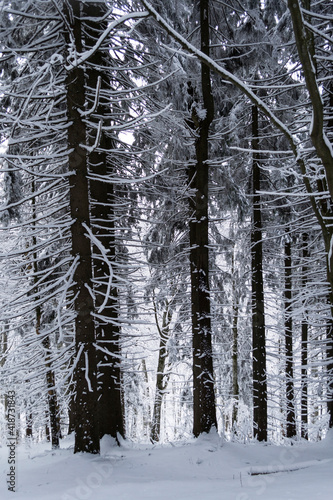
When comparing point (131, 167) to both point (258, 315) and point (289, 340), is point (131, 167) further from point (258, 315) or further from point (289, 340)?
point (289, 340)

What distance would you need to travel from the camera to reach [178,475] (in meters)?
5.75

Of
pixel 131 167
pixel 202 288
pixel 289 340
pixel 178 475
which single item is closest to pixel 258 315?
pixel 202 288

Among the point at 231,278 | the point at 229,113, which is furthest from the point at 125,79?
the point at 231,278

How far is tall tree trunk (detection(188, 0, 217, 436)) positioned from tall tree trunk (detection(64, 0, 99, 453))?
2.88 metres

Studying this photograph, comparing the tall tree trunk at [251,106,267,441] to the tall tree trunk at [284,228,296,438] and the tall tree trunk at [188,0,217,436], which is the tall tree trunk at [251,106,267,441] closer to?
the tall tree trunk at [284,228,296,438]

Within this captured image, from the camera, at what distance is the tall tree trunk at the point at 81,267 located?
6.01 metres

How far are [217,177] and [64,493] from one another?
8336 mm

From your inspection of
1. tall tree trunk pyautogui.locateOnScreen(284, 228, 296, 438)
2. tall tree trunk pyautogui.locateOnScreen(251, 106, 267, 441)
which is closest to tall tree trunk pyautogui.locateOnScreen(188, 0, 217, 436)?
tall tree trunk pyautogui.locateOnScreen(251, 106, 267, 441)

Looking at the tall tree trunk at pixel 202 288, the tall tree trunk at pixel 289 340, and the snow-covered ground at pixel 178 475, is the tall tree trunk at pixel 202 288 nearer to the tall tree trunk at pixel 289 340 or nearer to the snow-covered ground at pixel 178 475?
the snow-covered ground at pixel 178 475

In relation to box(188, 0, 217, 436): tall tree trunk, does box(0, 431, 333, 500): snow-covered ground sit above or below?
below

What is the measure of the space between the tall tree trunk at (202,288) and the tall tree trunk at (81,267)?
2.88 meters

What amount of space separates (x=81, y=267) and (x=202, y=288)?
131 inches

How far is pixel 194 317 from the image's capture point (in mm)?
8648

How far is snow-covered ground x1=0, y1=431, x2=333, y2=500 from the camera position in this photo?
4.07 metres
